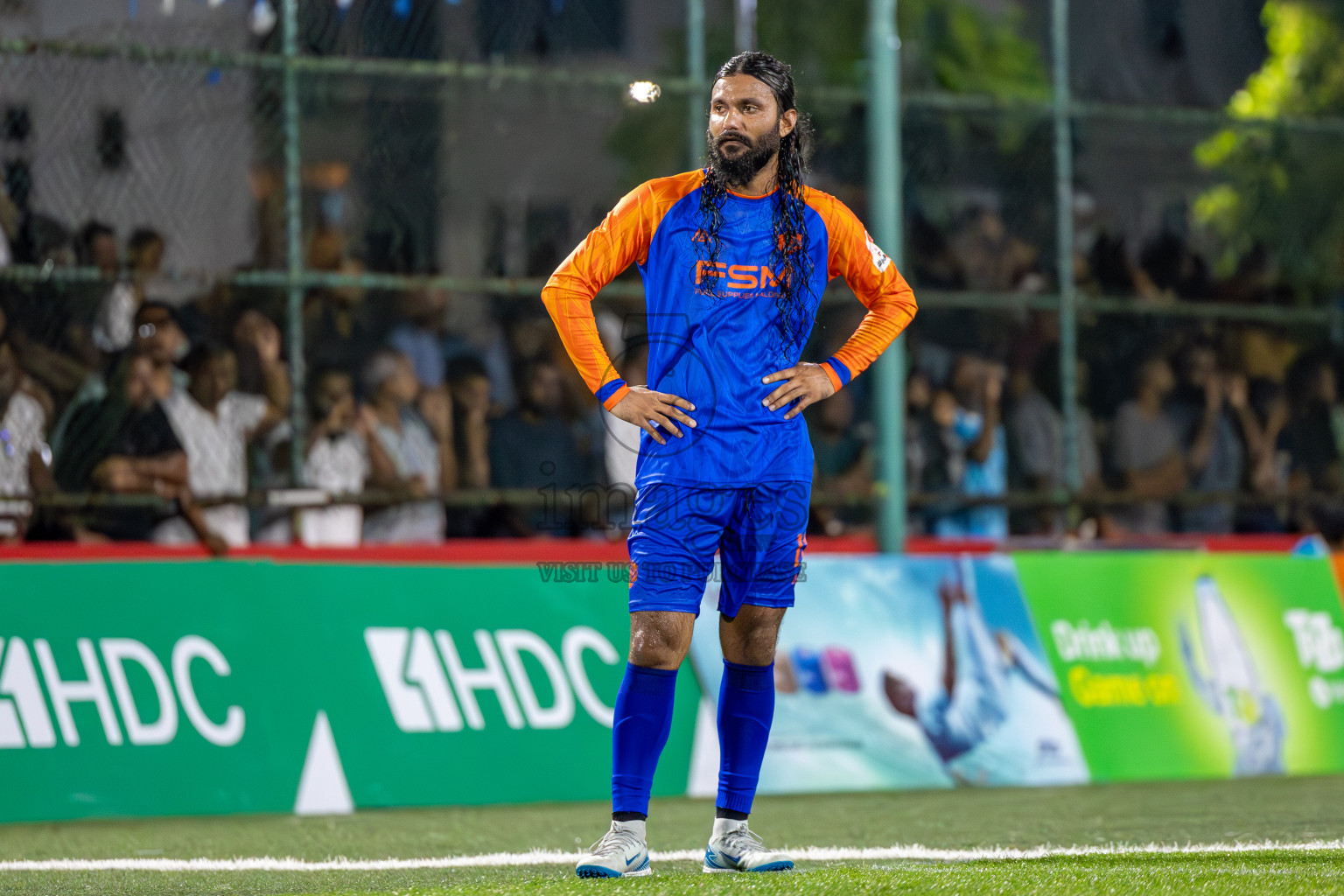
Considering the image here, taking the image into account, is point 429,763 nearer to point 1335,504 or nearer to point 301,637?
point 301,637

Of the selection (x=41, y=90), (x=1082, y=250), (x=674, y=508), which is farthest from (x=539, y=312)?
(x=674, y=508)

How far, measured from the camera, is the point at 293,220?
8.15 metres

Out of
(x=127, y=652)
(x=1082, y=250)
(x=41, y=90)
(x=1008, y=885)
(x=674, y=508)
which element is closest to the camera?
(x=1008, y=885)

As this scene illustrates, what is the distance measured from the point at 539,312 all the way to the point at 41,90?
2.49 meters

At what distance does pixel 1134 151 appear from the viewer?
386 inches

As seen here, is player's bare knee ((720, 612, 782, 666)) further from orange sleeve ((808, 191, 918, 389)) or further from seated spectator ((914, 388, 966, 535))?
seated spectator ((914, 388, 966, 535))

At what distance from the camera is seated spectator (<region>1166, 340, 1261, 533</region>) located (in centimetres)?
971

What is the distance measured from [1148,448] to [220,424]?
16.1ft

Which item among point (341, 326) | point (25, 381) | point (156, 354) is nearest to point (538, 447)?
point (341, 326)

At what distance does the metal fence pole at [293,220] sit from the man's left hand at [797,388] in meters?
3.95

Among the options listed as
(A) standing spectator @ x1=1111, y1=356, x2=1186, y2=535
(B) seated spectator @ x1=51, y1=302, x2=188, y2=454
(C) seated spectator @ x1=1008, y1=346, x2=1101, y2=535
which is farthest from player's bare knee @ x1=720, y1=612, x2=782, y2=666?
(A) standing spectator @ x1=1111, y1=356, x2=1186, y2=535

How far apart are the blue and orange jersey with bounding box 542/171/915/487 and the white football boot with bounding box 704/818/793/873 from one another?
903mm

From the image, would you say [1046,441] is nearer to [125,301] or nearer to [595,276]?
[125,301]

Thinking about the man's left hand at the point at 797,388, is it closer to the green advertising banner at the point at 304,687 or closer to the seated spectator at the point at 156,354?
the green advertising banner at the point at 304,687
